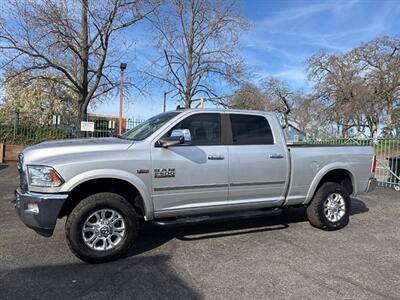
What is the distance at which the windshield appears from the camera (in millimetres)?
5259

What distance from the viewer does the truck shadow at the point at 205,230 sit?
5512 mm

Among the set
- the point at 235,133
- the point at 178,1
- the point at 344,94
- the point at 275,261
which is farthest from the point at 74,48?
the point at 344,94

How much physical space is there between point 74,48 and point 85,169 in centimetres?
1332


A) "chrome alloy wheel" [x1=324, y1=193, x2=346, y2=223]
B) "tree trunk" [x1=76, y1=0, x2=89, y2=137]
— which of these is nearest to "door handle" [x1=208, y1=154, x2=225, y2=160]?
"chrome alloy wheel" [x1=324, y1=193, x2=346, y2=223]

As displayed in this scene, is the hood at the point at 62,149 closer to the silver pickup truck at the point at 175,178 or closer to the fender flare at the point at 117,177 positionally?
the silver pickup truck at the point at 175,178

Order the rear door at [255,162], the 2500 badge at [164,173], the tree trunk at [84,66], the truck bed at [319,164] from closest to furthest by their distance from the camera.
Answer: the 2500 badge at [164,173] → the rear door at [255,162] → the truck bed at [319,164] → the tree trunk at [84,66]

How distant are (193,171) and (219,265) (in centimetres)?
131

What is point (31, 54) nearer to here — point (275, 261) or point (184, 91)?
point (184, 91)

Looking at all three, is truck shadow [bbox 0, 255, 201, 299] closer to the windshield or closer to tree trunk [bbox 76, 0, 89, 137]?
the windshield

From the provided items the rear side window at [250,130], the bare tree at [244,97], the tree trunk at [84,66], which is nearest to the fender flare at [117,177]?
the rear side window at [250,130]

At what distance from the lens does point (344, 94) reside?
35.5m

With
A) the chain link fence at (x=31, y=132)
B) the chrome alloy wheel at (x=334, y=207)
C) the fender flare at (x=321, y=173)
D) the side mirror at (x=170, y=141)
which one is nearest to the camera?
the side mirror at (x=170, y=141)

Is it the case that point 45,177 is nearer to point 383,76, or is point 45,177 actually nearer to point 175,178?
point 175,178

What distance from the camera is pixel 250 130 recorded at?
5.82 meters
